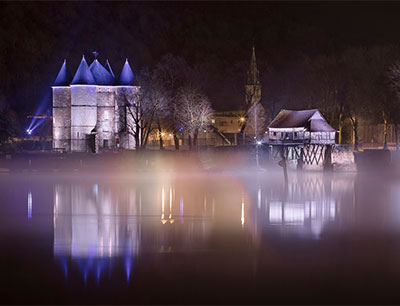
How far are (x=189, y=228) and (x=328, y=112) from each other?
5285cm

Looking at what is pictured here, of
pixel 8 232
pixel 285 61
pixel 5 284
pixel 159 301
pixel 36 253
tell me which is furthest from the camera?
pixel 285 61

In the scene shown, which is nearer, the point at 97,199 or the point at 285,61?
the point at 97,199

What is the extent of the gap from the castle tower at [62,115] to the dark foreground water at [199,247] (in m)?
34.5

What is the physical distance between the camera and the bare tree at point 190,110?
69.8m

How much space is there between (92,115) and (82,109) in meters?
1.39

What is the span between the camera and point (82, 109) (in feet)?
237

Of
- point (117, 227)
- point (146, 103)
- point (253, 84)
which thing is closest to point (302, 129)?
point (146, 103)

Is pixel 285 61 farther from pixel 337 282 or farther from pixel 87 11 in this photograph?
pixel 337 282

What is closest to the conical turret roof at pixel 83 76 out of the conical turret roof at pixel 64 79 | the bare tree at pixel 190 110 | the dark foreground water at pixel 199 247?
the conical turret roof at pixel 64 79

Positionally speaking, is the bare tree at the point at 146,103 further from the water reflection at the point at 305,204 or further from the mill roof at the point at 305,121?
the water reflection at the point at 305,204

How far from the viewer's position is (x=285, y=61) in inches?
4815

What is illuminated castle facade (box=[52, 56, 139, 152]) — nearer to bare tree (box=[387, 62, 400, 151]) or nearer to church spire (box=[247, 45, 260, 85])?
church spire (box=[247, 45, 260, 85])

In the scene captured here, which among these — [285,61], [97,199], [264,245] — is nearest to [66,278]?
[264,245]

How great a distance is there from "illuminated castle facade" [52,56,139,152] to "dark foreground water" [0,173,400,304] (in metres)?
33.5
